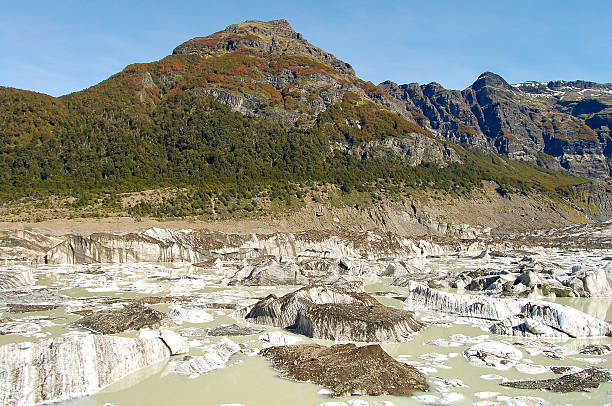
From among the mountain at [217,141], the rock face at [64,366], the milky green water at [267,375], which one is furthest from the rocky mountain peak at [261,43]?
the rock face at [64,366]

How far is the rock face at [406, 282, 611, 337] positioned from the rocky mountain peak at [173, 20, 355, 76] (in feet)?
453

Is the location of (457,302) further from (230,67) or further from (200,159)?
(230,67)

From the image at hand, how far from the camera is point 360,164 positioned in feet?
337

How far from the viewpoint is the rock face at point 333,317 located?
14.9 metres

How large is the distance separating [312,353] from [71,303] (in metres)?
13.6

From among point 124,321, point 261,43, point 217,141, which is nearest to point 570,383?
point 124,321

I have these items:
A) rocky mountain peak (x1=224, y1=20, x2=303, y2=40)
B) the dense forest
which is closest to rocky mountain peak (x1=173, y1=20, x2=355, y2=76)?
rocky mountain peak (x1=224, y1=20, x2=303, y2=40)

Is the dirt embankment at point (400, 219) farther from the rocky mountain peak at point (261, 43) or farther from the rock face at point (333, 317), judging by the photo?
the rocky mountain peak at point (261, 43)

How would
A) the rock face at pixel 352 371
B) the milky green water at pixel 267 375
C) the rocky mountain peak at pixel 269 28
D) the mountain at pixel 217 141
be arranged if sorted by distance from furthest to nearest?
the rocky mountain peak at pixel 269 28, the mountain at pixel 217 141, the rock face at pixel 352 371, the milky green water at pixel 267 375

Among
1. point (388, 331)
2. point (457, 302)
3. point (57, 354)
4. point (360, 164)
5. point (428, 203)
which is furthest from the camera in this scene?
point (360, 164)

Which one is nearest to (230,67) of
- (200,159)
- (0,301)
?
(200,159)

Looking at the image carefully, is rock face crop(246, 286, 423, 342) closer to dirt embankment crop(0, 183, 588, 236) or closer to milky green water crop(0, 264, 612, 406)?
milky green water crop(0, 264, 612, 406)

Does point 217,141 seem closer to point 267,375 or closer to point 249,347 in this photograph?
point 249,347

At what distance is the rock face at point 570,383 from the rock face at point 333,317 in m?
4.68
